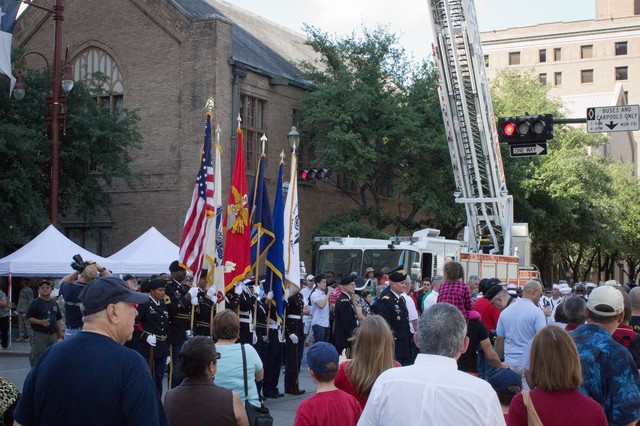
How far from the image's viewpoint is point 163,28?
31969mm

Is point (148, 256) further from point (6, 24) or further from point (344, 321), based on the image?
point (344, 321)

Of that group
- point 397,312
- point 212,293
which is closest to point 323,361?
point 212,293

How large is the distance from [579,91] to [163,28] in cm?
6400

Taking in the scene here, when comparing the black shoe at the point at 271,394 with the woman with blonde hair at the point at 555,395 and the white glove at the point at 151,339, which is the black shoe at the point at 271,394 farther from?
the woman with blonde hair at the point at 555,395

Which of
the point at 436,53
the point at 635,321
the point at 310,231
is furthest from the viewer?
the point at 310,231

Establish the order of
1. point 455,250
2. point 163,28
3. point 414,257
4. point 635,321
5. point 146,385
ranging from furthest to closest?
point 163,28, point 455,250, point 414,257, point 635,321, point 146,385

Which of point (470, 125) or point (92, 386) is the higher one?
point (470, 125)

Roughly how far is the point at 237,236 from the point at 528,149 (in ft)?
20.9

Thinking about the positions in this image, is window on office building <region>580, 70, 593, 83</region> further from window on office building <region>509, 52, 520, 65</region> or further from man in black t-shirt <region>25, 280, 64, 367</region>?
man in black t-shirt <region>25, 280, 64, 367</region>

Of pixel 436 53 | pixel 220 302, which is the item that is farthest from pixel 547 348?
pixel 436 53

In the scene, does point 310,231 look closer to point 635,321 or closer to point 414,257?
point 414,257

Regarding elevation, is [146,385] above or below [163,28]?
below

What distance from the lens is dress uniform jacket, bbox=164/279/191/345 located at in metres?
12.3

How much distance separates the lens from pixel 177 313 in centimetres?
1239
